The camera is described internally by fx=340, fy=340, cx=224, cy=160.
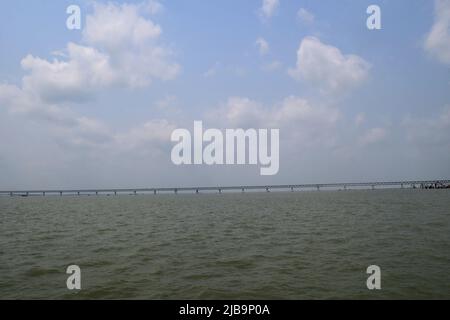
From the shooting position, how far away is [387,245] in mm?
22438

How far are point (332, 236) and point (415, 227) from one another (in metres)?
9.02

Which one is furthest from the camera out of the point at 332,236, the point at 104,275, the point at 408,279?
the point at 332,236
